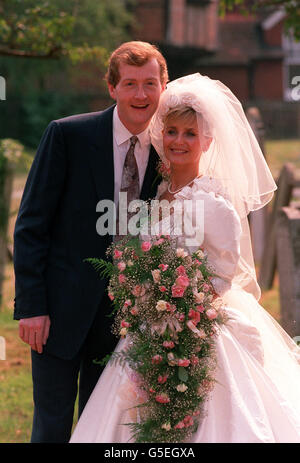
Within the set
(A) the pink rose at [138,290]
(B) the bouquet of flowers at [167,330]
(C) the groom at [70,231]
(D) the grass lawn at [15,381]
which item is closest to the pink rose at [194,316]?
(B) the bouquet of flowers at [167,330]

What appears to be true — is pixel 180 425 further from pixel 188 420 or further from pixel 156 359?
pixel 156 359

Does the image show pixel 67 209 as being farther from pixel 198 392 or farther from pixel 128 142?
pixel 198 392

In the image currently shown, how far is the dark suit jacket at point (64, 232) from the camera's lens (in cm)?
382

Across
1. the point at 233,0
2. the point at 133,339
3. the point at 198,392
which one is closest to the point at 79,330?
the point at 133,339

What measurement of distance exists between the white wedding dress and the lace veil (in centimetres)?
22

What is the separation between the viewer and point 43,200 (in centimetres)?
380

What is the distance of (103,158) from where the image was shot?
389 centimetres

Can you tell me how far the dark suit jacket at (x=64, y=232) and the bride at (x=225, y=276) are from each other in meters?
0.30

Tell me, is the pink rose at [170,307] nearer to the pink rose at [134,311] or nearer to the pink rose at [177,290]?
the pink rose at [177,290]

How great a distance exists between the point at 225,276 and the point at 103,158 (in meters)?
0.88

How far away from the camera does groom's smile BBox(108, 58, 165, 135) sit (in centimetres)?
382

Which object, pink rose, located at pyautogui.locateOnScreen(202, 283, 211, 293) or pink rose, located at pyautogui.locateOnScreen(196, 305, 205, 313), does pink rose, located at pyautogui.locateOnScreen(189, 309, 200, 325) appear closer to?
pink rose, located at pyautogui.locateOnScreen(196, 305, 205, 313)

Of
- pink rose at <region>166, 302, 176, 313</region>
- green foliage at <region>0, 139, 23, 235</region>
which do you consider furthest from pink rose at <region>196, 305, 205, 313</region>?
green foliage at <region>0, 139, 23, 235</region>
